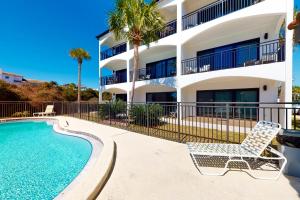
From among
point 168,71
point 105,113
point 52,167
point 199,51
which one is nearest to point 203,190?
point 52,167

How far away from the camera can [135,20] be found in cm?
1222

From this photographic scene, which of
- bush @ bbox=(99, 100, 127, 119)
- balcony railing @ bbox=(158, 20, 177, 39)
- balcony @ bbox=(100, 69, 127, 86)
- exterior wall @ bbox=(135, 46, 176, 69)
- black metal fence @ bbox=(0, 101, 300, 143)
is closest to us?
black metal fence @ bbox=(0, 101, 300, 143)

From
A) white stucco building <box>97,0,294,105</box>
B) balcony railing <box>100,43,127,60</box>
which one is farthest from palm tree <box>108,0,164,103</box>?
balcony railing <box>100,43,127,60</box>

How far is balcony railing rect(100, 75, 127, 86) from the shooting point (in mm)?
21812

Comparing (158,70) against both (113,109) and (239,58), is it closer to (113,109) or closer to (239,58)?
(239,58)

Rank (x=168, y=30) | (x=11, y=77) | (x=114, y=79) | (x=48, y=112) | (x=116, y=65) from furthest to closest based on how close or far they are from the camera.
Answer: (x=11, y=77) < (x=116, y=65) < (x=114, y=79) < (x=48, y=112) < (x=168, y=30)

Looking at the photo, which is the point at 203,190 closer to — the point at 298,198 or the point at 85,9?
the point at 298,198

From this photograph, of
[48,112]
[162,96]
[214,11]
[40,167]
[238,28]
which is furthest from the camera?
[48,112]

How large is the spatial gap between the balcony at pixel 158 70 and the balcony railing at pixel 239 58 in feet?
8.92

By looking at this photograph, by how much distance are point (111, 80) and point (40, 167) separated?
17.4 meters

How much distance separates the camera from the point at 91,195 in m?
3.00

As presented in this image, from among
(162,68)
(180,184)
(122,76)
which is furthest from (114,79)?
(180,184)

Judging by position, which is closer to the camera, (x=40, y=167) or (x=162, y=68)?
(x=40, y=167)

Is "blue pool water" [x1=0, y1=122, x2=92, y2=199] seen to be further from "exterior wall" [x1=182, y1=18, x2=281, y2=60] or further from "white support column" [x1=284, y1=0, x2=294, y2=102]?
"exterior wall" [x1=182, y1=18, x2=281, y2=60]
